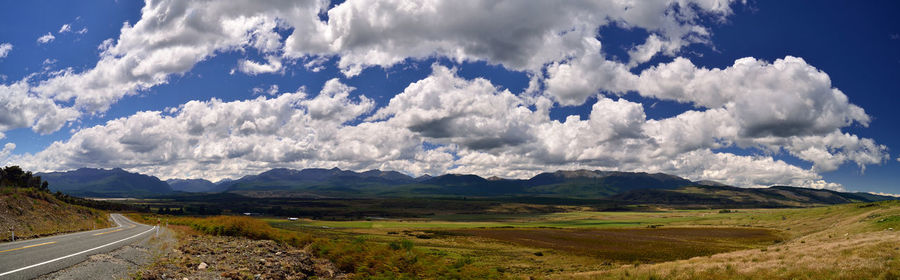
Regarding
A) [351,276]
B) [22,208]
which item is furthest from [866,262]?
[22,208]

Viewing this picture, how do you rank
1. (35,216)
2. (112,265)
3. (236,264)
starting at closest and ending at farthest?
1. (112,265)
2. (236,264)
3. (35,216)

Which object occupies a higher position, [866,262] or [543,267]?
→ [866,262]

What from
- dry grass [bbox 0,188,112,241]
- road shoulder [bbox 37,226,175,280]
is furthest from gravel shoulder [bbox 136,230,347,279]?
dry grass [bbox 0,188,112,241]

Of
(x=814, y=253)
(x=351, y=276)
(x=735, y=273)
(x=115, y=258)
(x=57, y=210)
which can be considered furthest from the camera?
(x=57, y=210)

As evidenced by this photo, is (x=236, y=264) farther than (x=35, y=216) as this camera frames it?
No

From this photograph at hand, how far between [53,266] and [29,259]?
107 inches

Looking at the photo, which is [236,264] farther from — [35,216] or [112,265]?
[35,216]

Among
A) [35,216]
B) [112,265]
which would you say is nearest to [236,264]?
[112,265]

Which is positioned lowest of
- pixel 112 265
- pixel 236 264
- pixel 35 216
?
pixel 35 216

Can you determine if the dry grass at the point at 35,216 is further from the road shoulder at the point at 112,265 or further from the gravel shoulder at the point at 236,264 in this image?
the gravel shoulder at the point at 236,264

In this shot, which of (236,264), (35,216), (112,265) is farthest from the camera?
(35,216)

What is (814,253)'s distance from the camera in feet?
103

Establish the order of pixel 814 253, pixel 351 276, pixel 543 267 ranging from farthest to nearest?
pixel 543 267 < pixel 814 253 < pixel 351 276

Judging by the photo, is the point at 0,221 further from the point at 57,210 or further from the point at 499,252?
the point at 499,252
